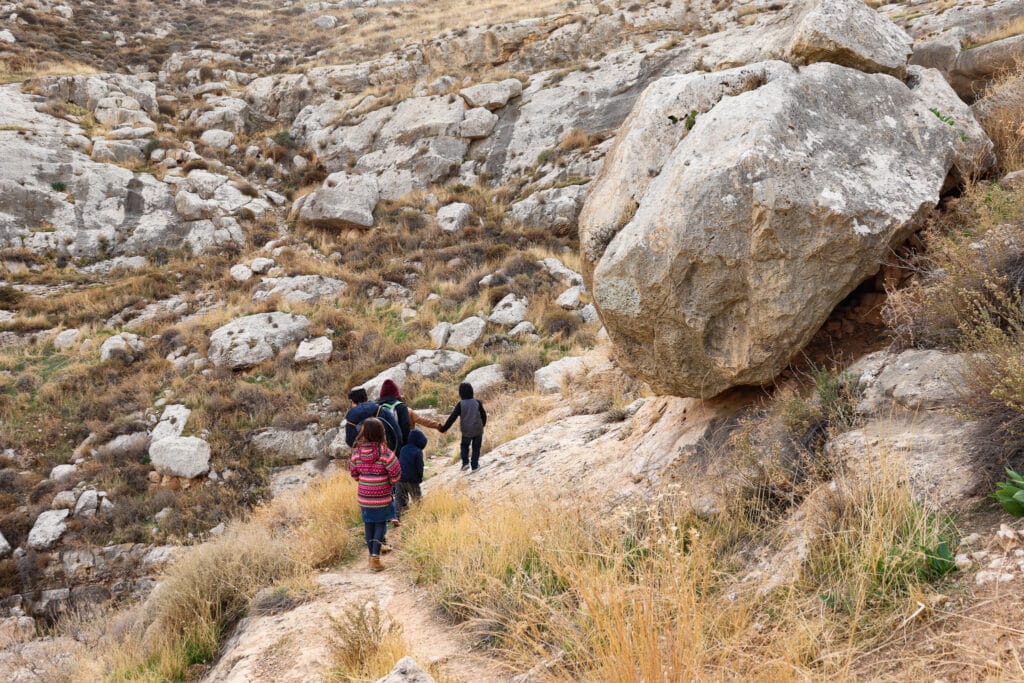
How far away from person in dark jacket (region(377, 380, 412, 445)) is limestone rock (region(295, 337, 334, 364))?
22.8 feet

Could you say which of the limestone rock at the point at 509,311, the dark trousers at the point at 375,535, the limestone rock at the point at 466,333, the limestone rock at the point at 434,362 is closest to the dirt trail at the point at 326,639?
the dark trousers at the point at 375,535

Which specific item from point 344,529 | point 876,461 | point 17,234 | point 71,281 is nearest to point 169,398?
point 344,529

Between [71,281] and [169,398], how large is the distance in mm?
8732

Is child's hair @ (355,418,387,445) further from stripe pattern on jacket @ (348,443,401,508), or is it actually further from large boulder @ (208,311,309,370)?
large boulder @ (208,311,309,370)

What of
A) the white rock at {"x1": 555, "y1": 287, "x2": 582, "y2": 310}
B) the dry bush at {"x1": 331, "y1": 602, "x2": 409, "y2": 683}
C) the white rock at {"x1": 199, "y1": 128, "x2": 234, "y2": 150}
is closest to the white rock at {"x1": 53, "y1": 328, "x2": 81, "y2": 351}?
the white rock at {"x1": 555, "y1": 287, "x2": 582, "y2": 310}

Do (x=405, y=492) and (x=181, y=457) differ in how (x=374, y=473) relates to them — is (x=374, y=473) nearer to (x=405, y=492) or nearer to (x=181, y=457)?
(x=405, y=492)

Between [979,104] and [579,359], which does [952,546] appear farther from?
[579,359]

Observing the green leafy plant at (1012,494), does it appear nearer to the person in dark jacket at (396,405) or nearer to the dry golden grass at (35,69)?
the person in dark jacket at (396,405)

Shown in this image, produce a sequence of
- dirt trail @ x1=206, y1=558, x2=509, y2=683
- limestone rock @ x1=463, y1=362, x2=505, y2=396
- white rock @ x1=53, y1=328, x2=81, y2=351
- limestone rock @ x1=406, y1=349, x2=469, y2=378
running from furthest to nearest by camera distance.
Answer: white rock @ x1=53, y1=328, x2=81, y2=351, limestone rock @ x1=406, y1=349, x2=469, y2=378, limestone rock @ x1=463, y1=362, x2=505, y2=396, dirt trail @ x1=206, y1=558, x2=509, y2=683

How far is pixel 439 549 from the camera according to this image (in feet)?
15.5

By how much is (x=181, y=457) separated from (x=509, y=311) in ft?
23.7

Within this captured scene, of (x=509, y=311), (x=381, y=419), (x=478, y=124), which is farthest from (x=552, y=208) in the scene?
(x=381, y=419)

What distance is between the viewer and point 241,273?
17344mm

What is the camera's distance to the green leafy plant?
2496mm
